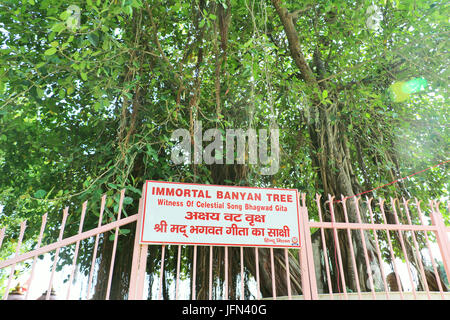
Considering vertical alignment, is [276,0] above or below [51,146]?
above

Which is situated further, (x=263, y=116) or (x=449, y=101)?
(x=449, y=101)

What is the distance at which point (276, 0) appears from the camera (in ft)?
10.8

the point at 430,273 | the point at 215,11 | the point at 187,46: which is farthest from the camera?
the point at 430,273

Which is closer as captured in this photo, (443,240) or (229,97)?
(443,240)

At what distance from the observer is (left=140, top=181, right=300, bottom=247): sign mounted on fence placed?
2283 millimetres

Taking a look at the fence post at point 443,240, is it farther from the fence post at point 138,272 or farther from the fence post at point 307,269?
the fence post at point 138,272

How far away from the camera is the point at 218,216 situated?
237 cm

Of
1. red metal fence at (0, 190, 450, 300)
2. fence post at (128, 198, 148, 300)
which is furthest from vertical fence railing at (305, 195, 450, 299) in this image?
fence post at (128, 198, 148, 300)

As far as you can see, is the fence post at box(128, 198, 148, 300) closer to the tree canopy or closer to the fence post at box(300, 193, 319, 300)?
the tree canopy

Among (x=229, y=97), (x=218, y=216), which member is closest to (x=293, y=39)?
(x=229, y=97)

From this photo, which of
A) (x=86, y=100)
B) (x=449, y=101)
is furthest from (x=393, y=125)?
(x=86, y=100)

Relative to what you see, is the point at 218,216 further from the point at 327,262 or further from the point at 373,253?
the point at 373,253

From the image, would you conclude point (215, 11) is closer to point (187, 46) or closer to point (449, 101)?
point (187, 46)

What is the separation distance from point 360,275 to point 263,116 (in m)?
2.34
